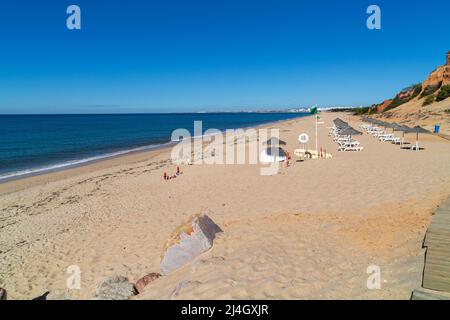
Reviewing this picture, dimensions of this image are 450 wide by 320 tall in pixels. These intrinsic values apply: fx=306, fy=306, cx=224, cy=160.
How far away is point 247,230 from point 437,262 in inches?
155

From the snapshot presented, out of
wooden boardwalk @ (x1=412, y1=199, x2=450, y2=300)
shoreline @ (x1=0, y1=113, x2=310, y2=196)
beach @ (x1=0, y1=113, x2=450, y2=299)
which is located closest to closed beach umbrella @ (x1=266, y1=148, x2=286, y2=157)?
beach @ (x1=0, y1=113, x2=450, y2=299)

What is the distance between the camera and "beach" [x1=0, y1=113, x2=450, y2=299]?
196 inches

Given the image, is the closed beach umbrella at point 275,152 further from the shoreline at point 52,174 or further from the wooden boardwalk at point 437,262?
the shoreline at point 52,174

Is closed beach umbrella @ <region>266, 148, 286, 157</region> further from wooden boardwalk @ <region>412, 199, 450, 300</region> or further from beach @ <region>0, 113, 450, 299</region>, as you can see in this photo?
wooden boardwalk @ <region>412, 199, 450, 300</region>

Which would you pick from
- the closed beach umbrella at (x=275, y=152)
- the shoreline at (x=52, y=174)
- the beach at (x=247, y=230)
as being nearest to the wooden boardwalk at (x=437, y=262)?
the beach at (x=247, y=230)

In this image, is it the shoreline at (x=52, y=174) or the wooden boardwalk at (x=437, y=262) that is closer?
the wooden boardwalk at (x=437, y=262)

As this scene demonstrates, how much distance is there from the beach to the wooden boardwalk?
0.19 meters

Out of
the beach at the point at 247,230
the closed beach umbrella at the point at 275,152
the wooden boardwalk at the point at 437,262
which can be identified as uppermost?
the closed beach umbrella at the point at 275,152

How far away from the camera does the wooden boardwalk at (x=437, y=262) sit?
154 inches

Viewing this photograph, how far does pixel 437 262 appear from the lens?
468cm

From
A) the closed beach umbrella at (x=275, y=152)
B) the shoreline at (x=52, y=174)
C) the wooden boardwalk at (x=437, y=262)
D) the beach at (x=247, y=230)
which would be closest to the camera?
the wooden boardwalk at (x=437, y=262)

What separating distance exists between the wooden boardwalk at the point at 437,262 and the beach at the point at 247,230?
7.7 inches
